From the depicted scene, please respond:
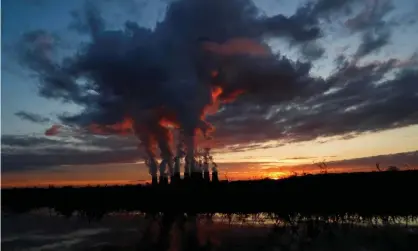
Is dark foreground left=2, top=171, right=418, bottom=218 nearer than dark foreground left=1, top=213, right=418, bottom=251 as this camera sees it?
No

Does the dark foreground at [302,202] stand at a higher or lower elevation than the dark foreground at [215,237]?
higher

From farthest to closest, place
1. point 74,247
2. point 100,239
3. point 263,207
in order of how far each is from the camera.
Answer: point 263,207 → point 100,239 → point 74,247

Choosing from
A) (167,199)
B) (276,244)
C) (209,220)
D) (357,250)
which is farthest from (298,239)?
(167,199)

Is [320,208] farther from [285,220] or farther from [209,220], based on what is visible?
[209,220]

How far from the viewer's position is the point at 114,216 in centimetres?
3953

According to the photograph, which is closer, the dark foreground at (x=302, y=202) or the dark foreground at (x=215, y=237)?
the dark foreground at (x=215, y=237)

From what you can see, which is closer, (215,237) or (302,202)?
(215,237)

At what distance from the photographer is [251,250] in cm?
2005

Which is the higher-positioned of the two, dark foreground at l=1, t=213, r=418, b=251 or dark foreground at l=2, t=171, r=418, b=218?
dark foreground at l=2, t=171, r=418, b=218

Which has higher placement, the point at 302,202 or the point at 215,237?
the point at 302,202

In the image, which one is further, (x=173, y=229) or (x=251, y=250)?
(x=173, y=229)

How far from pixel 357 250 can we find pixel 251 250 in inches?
199

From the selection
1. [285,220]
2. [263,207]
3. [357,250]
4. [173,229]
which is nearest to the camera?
[357,250]

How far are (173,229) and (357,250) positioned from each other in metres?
13.4
